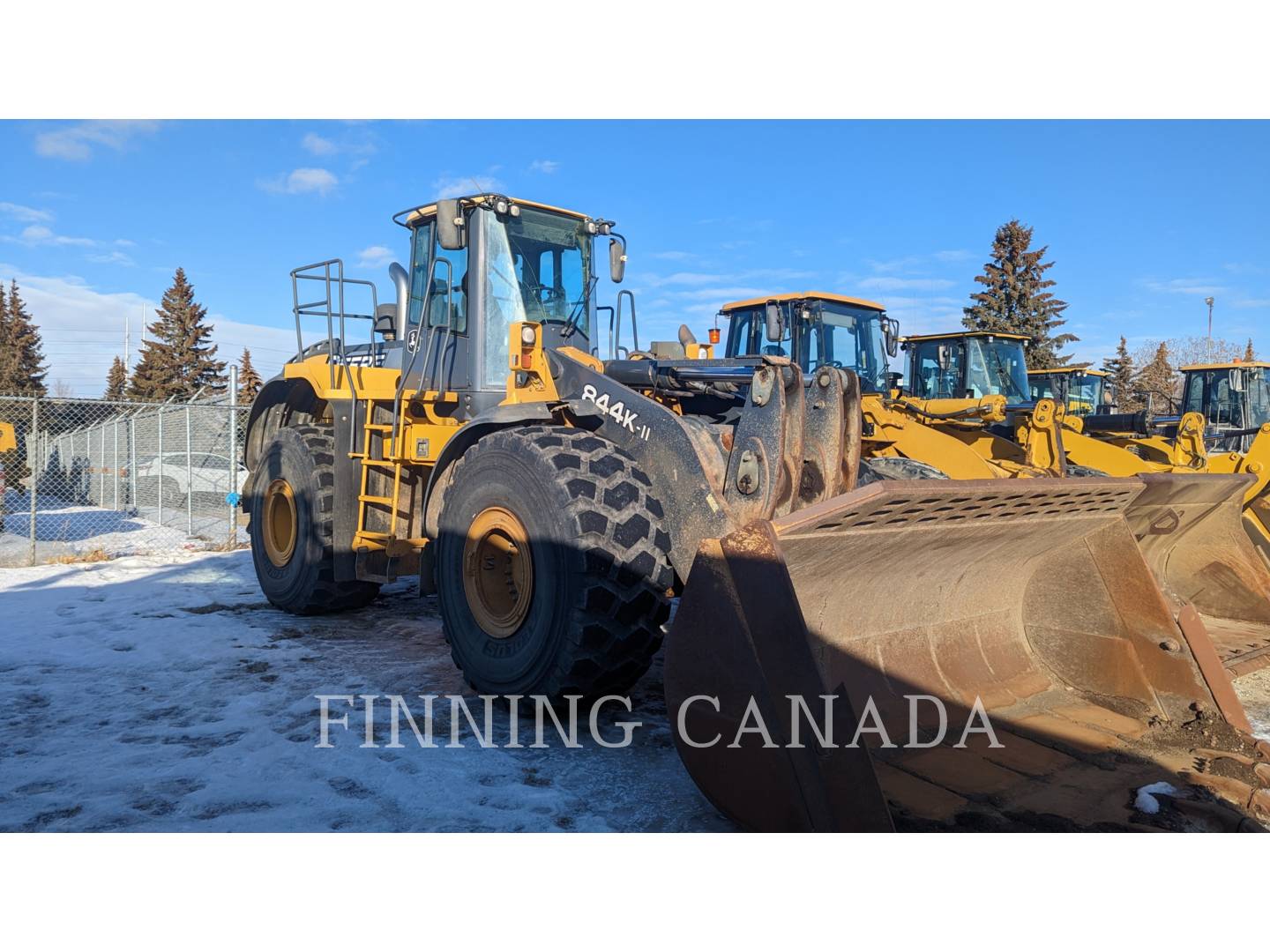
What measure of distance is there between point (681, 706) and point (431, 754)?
1533mm

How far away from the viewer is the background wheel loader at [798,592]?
3.04 m

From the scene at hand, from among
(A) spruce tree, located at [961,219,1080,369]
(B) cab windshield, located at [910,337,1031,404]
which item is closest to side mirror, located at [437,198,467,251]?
(B) cab windshield, located at [910,337,1031,404]

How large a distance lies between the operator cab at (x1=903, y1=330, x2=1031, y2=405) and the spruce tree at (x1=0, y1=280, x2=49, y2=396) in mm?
37980

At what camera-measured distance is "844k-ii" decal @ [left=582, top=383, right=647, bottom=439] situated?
4406 millimetres

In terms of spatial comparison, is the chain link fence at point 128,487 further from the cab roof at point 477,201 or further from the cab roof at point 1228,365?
the cab roof at point 1228,365

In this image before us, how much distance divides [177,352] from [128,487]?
76.4 feet

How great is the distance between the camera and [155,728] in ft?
14.9

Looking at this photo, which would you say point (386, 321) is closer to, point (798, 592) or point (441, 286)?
point (441, 286)

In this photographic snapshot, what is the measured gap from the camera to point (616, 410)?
4562 millimetres

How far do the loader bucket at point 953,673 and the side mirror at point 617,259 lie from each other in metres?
3.33

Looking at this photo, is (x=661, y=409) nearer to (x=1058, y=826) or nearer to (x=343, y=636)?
(x=1058, y=826)

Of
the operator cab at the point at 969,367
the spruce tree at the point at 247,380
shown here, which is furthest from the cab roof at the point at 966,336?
the spruce tree at the point at 247,380

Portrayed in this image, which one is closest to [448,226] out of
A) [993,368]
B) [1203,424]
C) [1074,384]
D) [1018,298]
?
[1203,424]

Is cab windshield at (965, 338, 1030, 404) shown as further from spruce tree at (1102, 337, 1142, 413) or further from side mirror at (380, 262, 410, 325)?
spruce tree at (1102, 337, 1142, 413)
